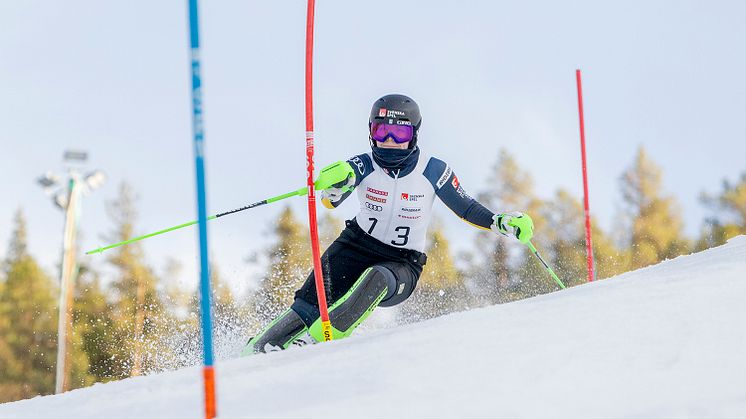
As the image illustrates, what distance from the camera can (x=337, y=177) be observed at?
5.16m

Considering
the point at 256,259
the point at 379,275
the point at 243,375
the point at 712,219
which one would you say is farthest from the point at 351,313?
the point at 712,219

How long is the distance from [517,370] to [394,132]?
3163 mm

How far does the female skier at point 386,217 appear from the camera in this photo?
17.3 ft

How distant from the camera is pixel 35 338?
26828 mm

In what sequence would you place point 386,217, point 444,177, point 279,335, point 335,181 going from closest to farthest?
point 335,181
point 279,335
point 386,217
point 444,177

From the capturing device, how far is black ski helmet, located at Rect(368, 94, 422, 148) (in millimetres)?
5344

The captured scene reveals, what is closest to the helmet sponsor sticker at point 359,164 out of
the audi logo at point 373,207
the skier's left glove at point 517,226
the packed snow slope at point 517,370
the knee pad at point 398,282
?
the audi logo at point 373,207

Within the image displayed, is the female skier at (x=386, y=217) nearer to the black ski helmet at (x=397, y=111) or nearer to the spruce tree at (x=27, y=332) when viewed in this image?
the black ski helmet at (x=397, y=111)

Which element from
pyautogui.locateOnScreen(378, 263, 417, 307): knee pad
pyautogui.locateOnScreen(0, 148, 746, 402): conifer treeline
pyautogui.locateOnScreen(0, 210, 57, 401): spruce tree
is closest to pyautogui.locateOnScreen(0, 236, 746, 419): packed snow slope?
pyautogui.locateOnScreen(378, 263, 417, 307): knee pad

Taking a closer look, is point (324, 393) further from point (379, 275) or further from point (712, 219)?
point (712, 219)

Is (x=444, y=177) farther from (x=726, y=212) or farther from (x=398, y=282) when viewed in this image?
(x=726, y=212)

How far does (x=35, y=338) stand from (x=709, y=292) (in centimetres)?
2739

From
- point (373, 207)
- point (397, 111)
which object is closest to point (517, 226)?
point (373, 207)

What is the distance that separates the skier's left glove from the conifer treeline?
13.4 metres
